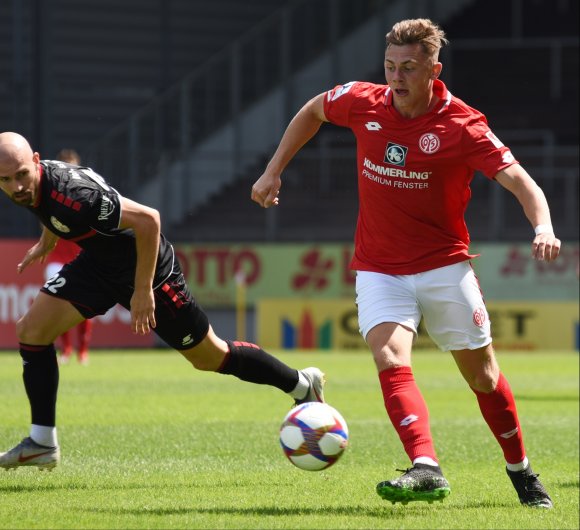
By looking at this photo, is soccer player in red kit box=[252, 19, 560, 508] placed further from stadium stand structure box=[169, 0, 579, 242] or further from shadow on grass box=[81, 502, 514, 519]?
stadium stand structure box=[169, 0, 579, 242]

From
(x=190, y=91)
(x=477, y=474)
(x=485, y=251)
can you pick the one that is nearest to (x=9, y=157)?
(x=477, y=474)

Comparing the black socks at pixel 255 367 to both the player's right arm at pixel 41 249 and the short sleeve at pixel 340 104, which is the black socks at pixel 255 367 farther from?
the short sleeve at pixel 340 104

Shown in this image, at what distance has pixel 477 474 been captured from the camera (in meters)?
7.61

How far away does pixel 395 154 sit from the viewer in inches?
245

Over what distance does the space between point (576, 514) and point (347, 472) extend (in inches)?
72.8

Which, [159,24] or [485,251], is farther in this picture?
[159,24]

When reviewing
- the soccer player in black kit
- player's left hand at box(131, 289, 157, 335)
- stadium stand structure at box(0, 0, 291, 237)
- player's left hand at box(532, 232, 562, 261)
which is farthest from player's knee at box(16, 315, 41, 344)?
stadium stand structure at box(0, 0, 291, 237)

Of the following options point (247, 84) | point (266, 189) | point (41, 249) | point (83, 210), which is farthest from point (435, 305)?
point (247, 84)

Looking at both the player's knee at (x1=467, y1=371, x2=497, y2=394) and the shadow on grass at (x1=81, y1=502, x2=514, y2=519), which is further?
the player's knee at (x1=467, y1=371, x2=497, y2=394)

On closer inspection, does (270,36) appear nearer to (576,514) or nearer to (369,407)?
(369,407)

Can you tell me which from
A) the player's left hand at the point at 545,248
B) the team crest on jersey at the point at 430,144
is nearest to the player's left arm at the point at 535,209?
the player's left hand at the point at 545,248

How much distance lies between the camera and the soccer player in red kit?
238 inches

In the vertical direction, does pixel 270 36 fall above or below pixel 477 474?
above

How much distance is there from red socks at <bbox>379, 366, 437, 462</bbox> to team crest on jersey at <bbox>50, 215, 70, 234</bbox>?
1.78m
